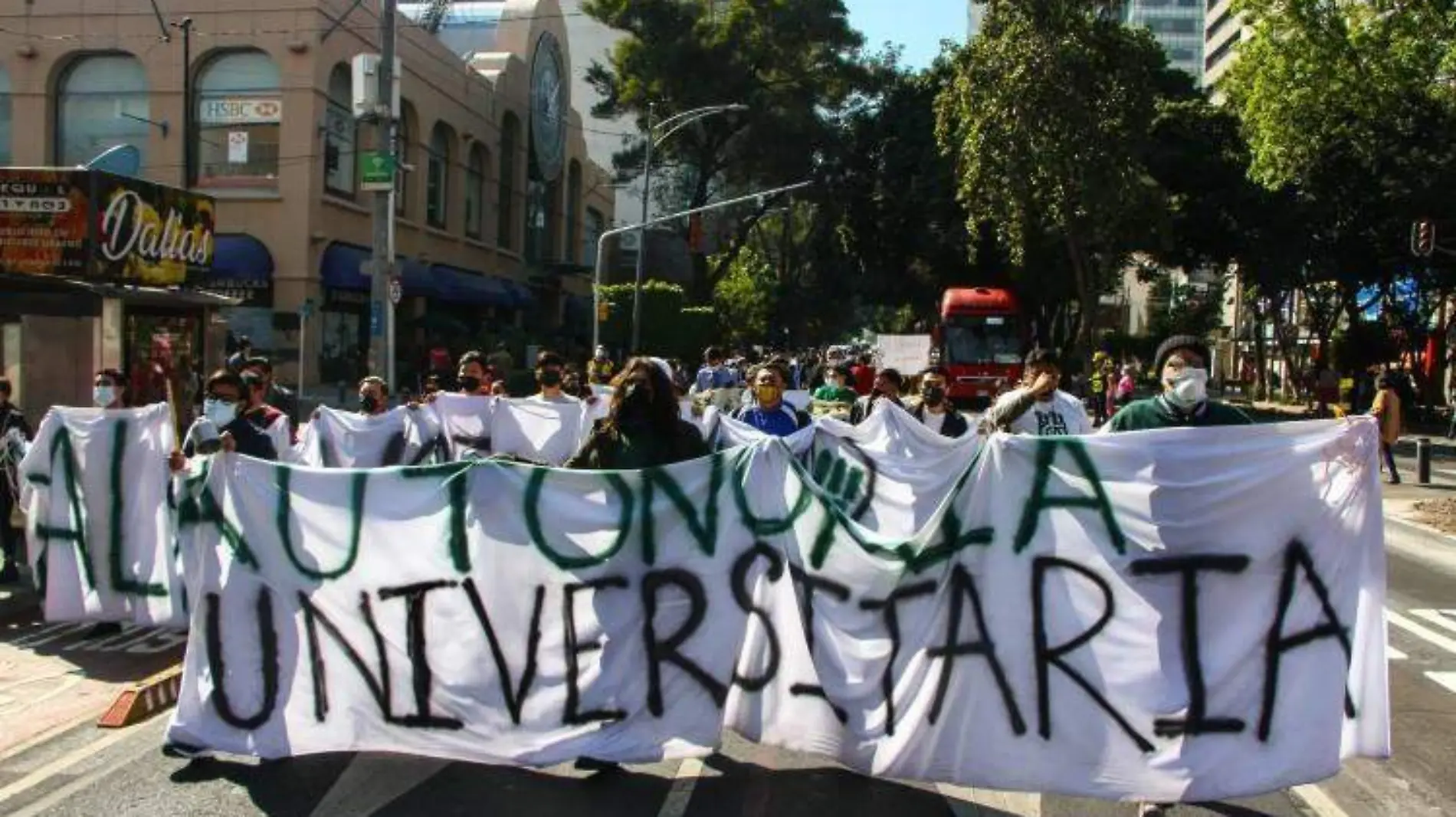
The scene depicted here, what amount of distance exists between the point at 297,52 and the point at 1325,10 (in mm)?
21570

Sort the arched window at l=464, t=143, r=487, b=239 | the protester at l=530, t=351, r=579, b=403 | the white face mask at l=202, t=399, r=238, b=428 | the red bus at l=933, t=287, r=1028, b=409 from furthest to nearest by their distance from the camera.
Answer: the arched window at l=464, t=143, r=487, b=239 → the red bus at l=933, t=287, r=1028, b=409 → the protester at l=530, t=351, r=579, b=403 → the white face mask at l=202, t=399, r=238, b=428

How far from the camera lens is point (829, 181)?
4725cm

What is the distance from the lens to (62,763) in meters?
5.20

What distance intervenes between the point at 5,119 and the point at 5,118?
0.02 m

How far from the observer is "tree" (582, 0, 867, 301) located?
148ft

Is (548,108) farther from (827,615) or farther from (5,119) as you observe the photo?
(827,615)

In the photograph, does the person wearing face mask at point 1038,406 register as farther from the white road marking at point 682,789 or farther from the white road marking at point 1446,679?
the white road marking at point 682,789

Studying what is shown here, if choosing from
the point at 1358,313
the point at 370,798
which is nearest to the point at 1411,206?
the point at 1358,313

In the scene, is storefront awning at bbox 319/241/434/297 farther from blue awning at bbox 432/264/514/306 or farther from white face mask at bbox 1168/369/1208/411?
white face mask at bbox 1168/369/1208/411

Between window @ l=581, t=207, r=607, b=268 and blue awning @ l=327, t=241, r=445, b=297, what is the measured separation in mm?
20205

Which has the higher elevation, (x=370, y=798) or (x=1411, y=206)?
(x=1411, y=206)

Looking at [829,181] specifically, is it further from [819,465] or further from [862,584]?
[862,584]

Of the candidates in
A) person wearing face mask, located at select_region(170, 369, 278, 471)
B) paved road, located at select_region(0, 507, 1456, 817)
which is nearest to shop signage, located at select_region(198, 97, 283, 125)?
person wearing face mask, located at select_region(170, 369, 278, 471)

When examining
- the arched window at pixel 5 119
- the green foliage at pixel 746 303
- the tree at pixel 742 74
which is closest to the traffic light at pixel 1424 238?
the tree at pixel 742 74
